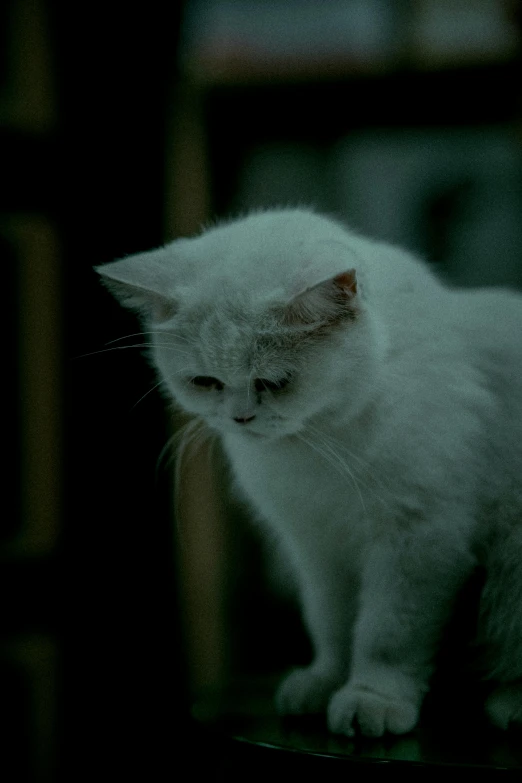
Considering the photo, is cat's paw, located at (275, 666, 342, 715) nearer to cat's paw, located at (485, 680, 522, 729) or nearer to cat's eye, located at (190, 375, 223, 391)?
cat's paw, located at (485, 680, 522, 729)

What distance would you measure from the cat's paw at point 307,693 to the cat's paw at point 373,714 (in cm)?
11

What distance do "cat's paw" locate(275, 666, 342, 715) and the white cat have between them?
10 cm

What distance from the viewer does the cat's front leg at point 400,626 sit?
865mm

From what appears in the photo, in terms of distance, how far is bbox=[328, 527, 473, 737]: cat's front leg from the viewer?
0.87m

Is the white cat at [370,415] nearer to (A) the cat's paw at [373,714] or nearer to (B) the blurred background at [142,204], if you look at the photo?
(A) the cat's paw at [373,714]

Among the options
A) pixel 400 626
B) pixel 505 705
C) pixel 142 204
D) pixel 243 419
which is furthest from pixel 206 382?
pixel 142 204

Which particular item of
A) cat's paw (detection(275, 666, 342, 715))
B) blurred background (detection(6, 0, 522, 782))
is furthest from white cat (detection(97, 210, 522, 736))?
blurred background (detection(6, 0, 522, 782))

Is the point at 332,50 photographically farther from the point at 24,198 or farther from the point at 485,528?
the point at 485,528

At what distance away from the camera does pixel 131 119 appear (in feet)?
5.05

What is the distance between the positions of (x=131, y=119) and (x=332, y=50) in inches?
16.9

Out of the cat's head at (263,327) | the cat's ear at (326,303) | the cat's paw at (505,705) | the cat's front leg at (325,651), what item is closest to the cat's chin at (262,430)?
the cat's head at (263,327)

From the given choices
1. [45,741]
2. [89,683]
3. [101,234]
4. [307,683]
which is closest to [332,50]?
[101,234]

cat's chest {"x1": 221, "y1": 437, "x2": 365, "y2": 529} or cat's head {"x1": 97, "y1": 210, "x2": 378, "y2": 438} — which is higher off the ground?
cat's head {"x1": 97, "y1": 210, "x2": 378, "y2": 438}

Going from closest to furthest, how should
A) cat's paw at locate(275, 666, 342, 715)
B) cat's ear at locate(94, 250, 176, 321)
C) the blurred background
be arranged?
cat's ear at locate(94, 250, 176, 321), cat's paw at locate(275, 666, 342, 715), the blurred background
